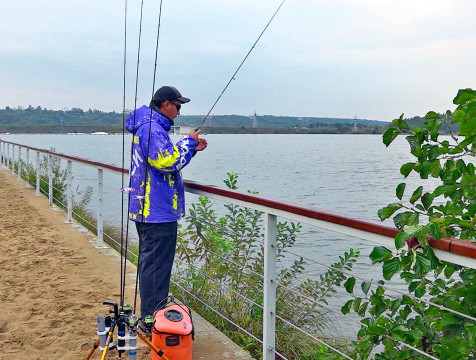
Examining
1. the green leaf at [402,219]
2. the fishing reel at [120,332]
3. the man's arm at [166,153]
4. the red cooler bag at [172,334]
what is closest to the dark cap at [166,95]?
the man's arm at [166,153]

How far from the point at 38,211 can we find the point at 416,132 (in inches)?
333

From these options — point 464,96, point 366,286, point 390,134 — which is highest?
point 464,96

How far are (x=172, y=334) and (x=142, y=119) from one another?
1275 millimetres

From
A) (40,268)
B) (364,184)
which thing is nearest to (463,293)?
(40,268)

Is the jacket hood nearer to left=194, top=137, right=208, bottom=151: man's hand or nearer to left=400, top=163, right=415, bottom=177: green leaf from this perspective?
left=194, top=137, right=208, bottom=151: man's hand

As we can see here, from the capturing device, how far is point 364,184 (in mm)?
→ 25422

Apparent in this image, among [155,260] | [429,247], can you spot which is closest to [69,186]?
[155,260]

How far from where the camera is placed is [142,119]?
3.63 metres

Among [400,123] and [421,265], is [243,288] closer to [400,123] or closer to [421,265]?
[400,123]

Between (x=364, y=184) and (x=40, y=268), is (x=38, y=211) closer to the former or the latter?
(x=40, y=268)

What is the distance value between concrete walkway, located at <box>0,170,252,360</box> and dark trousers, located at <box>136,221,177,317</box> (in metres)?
0.32

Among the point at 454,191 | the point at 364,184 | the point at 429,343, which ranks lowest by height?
the point at 364,184

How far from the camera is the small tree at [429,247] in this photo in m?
1.90

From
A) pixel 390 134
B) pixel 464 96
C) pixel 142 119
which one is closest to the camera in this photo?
pixel 464 96
